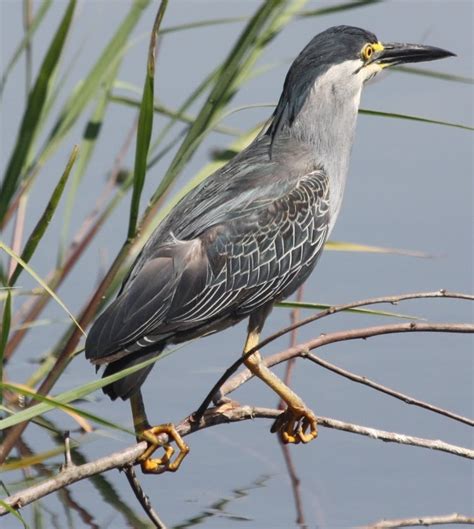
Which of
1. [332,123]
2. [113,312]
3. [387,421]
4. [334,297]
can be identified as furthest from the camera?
[334,297]

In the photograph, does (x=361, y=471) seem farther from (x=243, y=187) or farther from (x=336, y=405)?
(x=243, y=187)

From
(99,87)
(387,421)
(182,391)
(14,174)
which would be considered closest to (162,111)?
(99,87)

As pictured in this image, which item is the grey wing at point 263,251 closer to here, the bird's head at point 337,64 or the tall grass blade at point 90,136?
the bird's head at point 337,64

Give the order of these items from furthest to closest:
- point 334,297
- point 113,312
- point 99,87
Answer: point 334,297 → point 99,87 → point 113,312

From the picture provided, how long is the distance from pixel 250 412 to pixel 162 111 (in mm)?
1602

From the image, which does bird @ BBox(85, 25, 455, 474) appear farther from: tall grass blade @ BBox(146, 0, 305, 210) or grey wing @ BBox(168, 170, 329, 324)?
tall grass blade @ BBox(146, 0, 305, 210)

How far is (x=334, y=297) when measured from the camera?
5.37m

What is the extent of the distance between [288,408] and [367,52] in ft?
4.11

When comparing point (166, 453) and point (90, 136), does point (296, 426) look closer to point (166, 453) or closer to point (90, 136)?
point (166, 453)

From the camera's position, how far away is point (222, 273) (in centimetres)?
380

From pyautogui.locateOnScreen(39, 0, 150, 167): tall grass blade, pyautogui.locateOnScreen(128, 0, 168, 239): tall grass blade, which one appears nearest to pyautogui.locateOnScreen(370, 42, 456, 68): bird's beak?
pyautogui.locateOnScreen(39, 0, 150, 167): tall grass blade

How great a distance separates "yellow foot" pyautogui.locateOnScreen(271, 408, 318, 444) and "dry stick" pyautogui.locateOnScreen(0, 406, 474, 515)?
346mm

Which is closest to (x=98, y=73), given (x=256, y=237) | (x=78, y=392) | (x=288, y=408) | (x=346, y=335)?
(x=256, y=237)

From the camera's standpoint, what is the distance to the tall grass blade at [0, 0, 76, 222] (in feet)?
12.9
